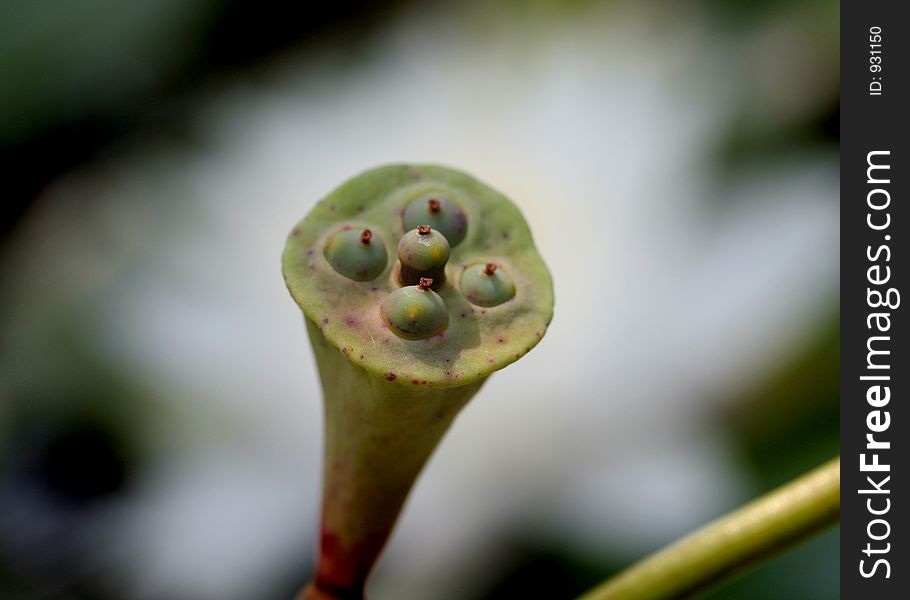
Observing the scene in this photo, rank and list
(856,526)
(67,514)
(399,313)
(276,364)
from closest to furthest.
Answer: (399,313) < (856,526) < (67,514) < (276,364)

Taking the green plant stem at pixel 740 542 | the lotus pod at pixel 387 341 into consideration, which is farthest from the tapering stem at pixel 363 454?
the green plant stem at pixel 740 542

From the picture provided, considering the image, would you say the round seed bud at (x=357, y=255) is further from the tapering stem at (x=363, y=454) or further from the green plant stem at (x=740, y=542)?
the green plant stem at (x=740, y=542)

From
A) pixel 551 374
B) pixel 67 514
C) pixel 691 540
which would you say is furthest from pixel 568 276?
pixel 691 540

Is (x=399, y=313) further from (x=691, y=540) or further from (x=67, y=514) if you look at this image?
(x=67, y=514)

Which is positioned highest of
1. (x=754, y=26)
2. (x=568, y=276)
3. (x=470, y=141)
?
(x=754, y=26)

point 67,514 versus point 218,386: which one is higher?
point 218,386

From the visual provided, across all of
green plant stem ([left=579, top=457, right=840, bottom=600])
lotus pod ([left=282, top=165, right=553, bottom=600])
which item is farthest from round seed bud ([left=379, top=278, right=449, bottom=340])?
green plant stem ([left=579, top=457, right=840, bottom=600])
